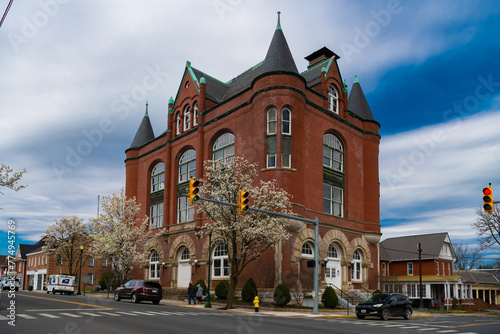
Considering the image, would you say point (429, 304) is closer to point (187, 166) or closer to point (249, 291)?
point (249, 291)

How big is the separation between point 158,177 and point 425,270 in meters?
36.2

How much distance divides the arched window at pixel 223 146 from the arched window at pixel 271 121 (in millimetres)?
5397

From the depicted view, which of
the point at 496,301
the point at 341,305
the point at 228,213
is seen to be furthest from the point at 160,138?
the point at 496,301

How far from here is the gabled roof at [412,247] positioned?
5922 centimetres

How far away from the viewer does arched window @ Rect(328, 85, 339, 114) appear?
41.8 meters

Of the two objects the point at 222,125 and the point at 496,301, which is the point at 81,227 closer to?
the point at 222,125

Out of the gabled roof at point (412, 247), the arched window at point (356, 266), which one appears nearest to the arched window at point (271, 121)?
the arched window at point (356, 266)

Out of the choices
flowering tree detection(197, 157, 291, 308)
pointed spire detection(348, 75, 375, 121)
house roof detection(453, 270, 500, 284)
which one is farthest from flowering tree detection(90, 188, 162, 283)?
house roof detection(453, 270, 500, 284)

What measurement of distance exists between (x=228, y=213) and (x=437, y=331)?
14.5 m

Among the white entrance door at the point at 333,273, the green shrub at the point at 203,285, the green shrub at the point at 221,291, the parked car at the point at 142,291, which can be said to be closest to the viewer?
the parked car at the point at 142,291

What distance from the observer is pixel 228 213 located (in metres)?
28.9

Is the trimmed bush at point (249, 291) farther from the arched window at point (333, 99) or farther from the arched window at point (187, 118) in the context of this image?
the arched window at point (187, 118)

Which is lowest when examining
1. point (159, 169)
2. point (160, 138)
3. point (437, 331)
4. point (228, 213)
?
point (437, 331)

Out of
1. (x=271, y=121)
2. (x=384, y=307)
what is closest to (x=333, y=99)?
(x=271, y=121)
